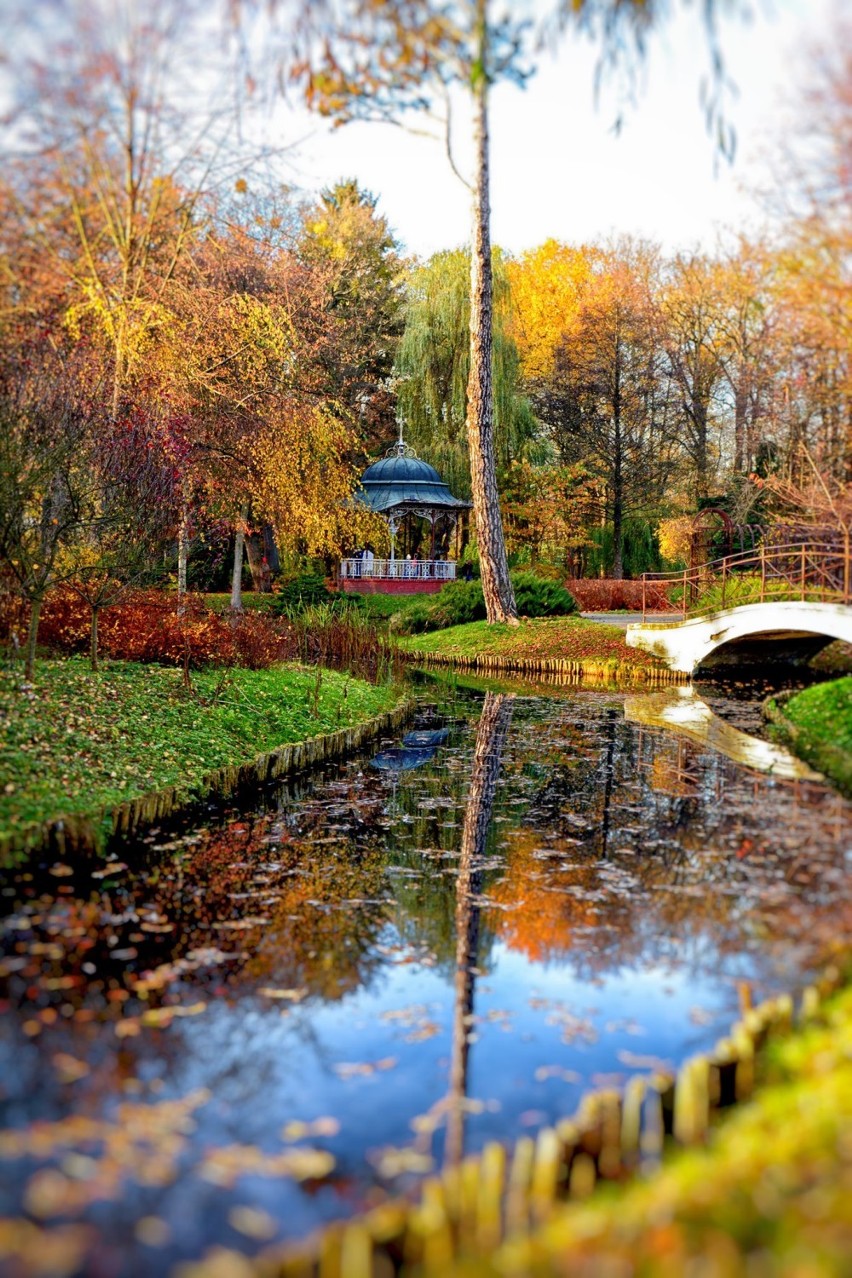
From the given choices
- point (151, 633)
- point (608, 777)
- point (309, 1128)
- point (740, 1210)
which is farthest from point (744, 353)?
point (740, 1210)

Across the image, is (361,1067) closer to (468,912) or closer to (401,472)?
(468,912)

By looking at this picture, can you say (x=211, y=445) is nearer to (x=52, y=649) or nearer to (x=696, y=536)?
(x=52, y=649)

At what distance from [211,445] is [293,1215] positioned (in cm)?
2018

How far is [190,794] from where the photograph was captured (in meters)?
9.80

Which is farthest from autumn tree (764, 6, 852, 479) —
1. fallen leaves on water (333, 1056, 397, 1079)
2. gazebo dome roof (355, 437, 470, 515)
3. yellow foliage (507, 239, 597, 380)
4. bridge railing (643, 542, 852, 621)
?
yellow foliage (507, 239, 597, 380)

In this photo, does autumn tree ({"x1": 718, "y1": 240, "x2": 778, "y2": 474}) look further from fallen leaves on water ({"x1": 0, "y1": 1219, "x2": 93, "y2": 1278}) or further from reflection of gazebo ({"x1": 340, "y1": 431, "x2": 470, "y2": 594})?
fallen leaves on water ({"x1": 0, "y1": 1219, "x2": 93, "y2": 1278})

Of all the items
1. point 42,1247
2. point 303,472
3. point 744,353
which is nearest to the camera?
point 42,1247

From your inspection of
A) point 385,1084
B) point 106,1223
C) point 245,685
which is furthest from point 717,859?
point 245,685

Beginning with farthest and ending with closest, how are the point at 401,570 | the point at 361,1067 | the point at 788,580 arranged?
1. the point at 401,570
2. the point at 788,580
3. the point at 361,1067

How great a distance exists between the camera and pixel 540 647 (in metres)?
24.0

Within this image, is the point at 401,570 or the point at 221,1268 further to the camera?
the point at 401,570

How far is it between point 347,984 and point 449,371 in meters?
32.0

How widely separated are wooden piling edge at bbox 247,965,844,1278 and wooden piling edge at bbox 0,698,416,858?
4473mm

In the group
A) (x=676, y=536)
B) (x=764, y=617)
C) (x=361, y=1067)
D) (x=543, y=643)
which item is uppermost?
(x=676, y=536)
